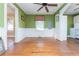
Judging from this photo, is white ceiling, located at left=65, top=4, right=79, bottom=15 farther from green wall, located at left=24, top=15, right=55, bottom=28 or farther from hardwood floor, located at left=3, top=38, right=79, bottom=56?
hardwood floor, located at left=3, top=38, right=79, bottom=56

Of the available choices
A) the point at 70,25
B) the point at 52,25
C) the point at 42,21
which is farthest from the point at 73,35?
the point at 42,21

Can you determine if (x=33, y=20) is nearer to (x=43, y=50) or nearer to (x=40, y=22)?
(x=40, y=22)

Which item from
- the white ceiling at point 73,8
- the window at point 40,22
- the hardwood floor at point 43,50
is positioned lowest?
the hardwood floor at point 43,50

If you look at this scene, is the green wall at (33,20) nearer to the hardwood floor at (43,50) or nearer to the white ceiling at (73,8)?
the white ceiling at (73,8)

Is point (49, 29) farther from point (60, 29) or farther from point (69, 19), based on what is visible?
point (60, 29)

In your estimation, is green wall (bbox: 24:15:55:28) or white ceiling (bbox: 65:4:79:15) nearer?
white ceiling (bbox: 65:4:79:15)

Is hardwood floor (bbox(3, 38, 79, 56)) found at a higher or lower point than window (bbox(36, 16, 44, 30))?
lower

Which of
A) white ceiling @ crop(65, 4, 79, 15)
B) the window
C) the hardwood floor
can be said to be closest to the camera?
the hardwood floor

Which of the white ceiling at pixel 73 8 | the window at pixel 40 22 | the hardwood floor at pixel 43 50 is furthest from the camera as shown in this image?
the window at pixel 40 22

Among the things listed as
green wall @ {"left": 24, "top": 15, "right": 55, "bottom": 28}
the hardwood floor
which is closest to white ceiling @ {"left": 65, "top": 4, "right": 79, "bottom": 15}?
green wall @ {"left": 24, "top": 15, "right": 55, "bottom": 28}

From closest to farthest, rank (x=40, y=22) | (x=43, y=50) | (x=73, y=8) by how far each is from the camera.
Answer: (x=43, y=50) → (x=73, y=8) → (x=40, y=22)

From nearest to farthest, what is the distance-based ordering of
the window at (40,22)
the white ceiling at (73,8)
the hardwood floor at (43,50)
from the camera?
1. the hardwood floor at (43,50)
2. the white ceiling at (73,8)
3. the window at (40,22)

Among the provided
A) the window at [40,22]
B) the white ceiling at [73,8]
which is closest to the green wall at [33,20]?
the window at [40,22]

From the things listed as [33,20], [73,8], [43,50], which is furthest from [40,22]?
[43,50]
